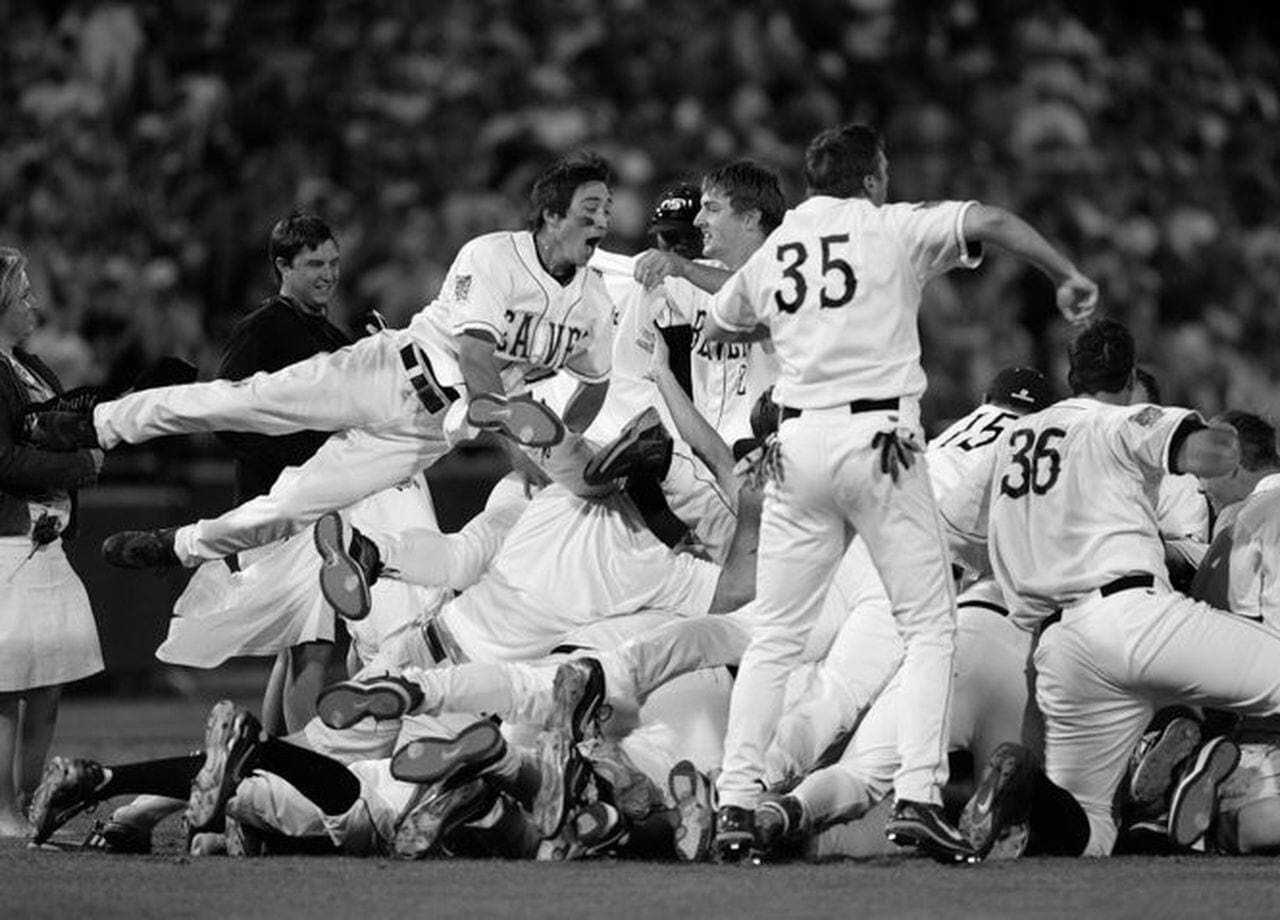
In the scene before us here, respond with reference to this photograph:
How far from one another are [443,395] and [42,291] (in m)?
7.14

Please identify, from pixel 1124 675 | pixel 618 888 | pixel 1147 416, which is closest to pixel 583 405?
pixel 1147 416

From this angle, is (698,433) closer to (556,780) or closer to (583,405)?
(583,405)

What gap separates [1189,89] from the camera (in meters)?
18.1

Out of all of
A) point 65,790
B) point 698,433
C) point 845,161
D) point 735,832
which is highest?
point 845,161

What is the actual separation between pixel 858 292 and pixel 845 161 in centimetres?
44

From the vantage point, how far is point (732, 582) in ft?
23.6

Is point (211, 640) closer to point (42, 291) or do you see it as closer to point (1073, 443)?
point (1073, 443)

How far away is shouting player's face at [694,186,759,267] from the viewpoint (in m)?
7.44

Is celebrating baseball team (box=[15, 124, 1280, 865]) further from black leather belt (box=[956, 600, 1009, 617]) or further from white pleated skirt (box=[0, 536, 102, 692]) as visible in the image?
white pleated skirt (box=[0, 536, 102, 692])

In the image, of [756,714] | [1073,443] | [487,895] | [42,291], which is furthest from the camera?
[42,291]

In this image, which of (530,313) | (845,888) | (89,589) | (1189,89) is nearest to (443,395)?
(530,313)

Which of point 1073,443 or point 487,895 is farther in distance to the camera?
point 1073,443

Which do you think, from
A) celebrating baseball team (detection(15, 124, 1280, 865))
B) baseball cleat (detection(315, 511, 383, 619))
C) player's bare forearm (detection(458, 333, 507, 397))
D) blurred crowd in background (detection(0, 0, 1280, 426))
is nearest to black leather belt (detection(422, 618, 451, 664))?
celebrating baseball team (detection(15, 124, 1280, 865))

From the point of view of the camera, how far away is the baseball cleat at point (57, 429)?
23.8ft
